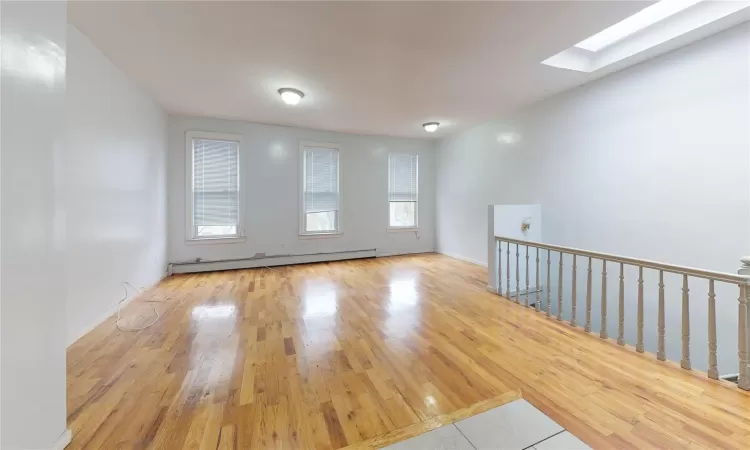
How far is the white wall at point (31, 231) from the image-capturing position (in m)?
1.06

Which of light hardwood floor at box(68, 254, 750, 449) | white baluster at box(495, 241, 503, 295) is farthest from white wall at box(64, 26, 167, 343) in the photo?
white baluster at box(495, 241, 503, 295)

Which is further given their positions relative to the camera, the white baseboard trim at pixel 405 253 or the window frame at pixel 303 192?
the white baseboard trim at pixel 405 253

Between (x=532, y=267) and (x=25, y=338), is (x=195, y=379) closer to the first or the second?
(x=25, y=338)

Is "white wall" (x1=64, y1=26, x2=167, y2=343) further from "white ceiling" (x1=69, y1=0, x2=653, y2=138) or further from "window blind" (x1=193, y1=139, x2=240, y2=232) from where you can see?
"window blind" (x1=193, y1=139, x2=240, y2=232)

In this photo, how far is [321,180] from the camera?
5965mm

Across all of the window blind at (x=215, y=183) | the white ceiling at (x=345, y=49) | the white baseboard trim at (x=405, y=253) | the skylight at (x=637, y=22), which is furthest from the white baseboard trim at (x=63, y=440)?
the white baseboard trim at (x=405, y=253)

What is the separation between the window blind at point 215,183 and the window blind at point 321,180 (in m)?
1.32

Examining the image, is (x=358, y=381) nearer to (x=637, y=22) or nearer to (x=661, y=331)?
(x=661, y=331)

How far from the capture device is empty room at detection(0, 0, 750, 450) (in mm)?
1391

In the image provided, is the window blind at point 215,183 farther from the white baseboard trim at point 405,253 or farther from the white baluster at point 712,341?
the white baluster at point 712,341

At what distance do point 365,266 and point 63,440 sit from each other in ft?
14.5

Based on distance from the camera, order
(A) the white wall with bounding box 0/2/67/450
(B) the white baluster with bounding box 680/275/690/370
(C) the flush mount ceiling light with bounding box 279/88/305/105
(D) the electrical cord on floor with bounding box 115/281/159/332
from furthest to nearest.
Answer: (C) the flush mount ceiling light with bounding box 279/88/305/105
(D) the electrical cord on floor with bounding box 115/281/159/332
(B) the white baluster with bounding box 680/275/690/370
(A) the white wall with bounding box 0/2/67/450

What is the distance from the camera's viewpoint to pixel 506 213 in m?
4.01

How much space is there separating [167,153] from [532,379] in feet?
19.1
